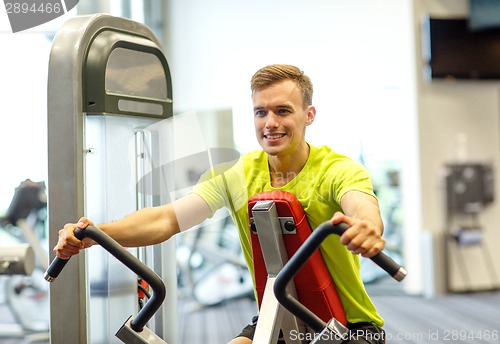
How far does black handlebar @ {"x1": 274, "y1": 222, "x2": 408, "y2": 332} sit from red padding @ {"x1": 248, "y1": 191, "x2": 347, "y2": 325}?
0.19m

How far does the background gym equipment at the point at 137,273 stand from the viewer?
166 cm

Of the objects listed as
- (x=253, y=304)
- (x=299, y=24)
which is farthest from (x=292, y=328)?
(x=299, y=24)

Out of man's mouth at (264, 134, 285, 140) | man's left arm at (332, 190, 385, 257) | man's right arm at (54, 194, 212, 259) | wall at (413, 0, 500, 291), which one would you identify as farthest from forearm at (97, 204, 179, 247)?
wall at (413, 0, 500, 291)

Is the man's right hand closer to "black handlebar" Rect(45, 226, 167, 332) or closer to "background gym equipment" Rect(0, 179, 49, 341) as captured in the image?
"black handlebar" Rect(45, 226, 167, 332)

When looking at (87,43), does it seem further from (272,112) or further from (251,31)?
(251,31)

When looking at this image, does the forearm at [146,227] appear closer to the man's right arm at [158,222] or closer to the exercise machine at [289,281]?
the man's right arm at [158,222]

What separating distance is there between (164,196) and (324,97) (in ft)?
11.1

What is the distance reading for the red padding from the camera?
170cm

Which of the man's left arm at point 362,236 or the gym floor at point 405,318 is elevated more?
the man's left arm at point 362,236

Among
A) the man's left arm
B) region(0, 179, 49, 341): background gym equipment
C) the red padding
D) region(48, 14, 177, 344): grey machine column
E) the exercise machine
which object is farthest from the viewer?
region(0, 179, 49, 341): background gym equipment

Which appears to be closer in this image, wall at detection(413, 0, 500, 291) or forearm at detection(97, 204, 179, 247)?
forearm at detection(97, 204, 179, 247)

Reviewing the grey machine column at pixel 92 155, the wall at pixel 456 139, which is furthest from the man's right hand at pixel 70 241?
the wall at pixel 456 139

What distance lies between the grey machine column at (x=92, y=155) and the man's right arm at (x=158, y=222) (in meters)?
0.19

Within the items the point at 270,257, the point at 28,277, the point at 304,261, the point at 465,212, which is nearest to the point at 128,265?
the point at 270,257
